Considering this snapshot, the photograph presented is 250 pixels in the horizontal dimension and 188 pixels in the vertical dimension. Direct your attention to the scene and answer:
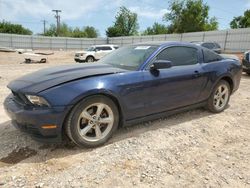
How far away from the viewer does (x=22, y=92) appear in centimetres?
330

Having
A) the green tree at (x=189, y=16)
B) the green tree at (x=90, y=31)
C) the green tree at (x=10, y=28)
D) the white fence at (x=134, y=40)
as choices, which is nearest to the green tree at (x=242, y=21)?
the green tree at (x=189, y=16)

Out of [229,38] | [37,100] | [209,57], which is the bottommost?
[37,100]

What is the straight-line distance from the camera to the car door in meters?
3.97

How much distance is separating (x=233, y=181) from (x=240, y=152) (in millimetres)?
808

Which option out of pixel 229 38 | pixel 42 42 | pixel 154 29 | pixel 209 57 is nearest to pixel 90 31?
pixel 154 29

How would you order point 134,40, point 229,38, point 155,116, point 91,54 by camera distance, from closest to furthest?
point 155,116 < point 91,54 < point 229,38 < point 134,40

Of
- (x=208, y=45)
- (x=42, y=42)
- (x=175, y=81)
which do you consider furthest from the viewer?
(x=42, y=42)

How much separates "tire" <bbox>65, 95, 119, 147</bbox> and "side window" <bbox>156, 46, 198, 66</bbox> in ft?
4.11

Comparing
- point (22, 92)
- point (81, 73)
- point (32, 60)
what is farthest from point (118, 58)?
point (32, 60)

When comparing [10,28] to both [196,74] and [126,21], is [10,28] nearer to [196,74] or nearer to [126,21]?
[126,21]

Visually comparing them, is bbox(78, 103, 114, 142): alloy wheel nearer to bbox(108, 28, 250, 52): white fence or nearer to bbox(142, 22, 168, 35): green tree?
bbox(108, 28, 250, 52): white fence

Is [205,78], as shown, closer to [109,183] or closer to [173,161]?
[173,161]

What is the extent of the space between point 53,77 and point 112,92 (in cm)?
82

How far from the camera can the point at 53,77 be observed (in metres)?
3.49
